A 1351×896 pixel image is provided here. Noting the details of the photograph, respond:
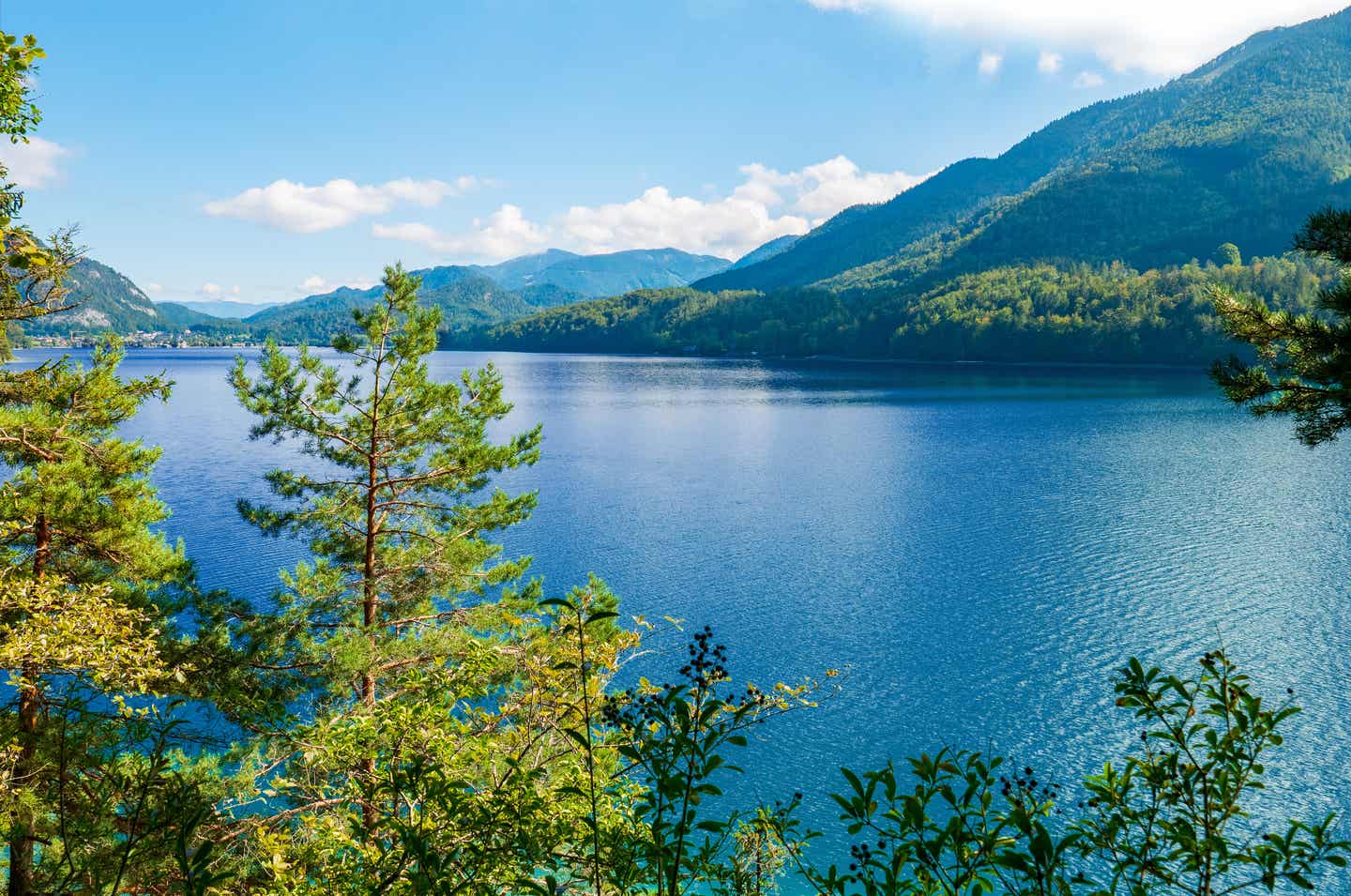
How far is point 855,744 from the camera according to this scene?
19375 millimetres

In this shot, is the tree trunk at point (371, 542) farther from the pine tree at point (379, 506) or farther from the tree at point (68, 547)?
the tree at point (68, 547)

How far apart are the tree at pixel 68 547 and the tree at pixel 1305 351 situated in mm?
11112

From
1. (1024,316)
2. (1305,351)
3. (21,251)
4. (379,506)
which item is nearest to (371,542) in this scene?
(379,506)

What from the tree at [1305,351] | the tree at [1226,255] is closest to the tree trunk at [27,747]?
the tree at [1305,351]

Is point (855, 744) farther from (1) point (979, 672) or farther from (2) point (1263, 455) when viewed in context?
(2) point (1263, 455)

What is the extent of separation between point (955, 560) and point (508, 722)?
23702 mm

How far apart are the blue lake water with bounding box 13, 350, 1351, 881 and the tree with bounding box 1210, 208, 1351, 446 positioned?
5.51m

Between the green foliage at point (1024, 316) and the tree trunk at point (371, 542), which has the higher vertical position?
the green foliage at point (1024, 316)

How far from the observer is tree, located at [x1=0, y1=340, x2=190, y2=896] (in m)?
7.95

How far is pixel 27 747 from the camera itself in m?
9.34

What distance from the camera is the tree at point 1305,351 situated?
251 inches

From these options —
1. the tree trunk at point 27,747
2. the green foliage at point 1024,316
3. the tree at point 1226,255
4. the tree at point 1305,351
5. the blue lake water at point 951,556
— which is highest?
the tree at point 1226,255

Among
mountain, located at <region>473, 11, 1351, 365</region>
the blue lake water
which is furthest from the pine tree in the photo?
mountain, located at <region>473, 11, 1351, 365</region>

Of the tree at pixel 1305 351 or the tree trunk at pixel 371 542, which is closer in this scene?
the tree at pixel 1305 351
